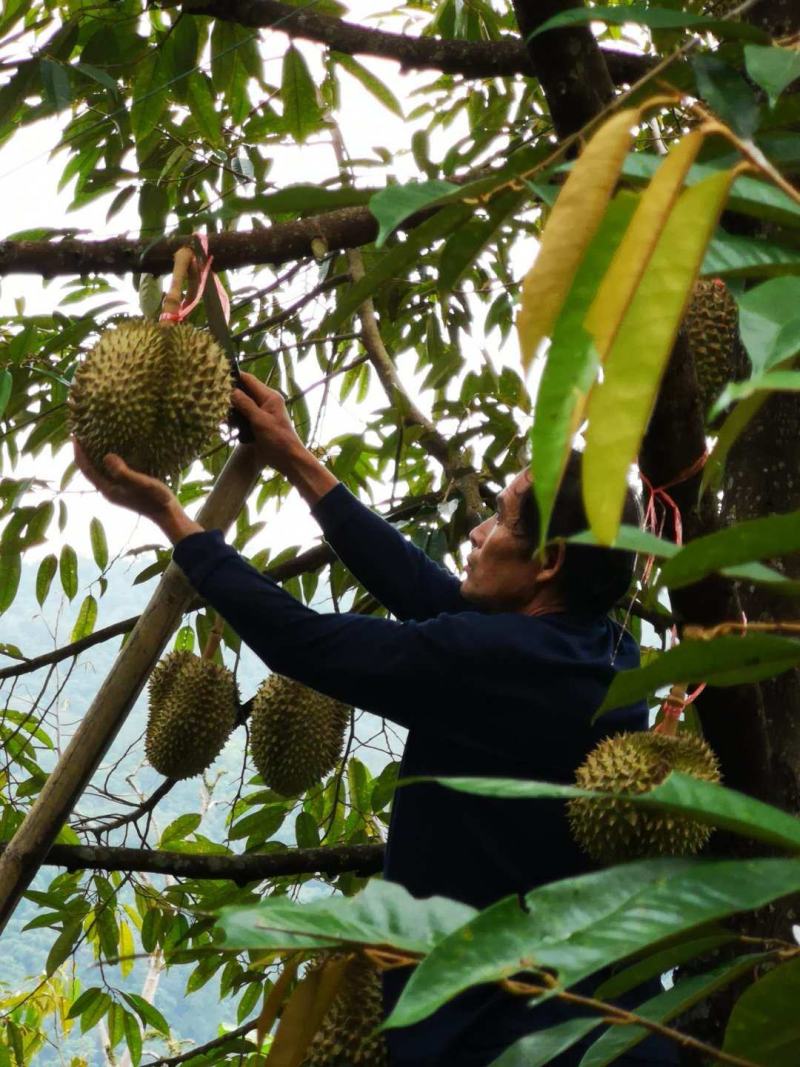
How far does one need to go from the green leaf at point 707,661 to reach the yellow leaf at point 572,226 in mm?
160

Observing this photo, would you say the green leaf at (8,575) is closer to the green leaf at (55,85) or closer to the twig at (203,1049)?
the twig at (203,1049)

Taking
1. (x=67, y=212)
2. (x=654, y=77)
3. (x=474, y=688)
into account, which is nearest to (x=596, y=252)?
(x=654, y=77)

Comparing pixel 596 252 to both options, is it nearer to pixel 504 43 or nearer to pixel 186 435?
pixel 186 435

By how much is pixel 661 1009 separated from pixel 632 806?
21.2 inches

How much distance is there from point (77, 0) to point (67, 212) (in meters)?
0.39

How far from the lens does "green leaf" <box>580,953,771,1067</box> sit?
24.1 inches

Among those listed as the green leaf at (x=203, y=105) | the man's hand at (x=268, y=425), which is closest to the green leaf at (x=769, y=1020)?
the man's hand at (x=268, y=425)

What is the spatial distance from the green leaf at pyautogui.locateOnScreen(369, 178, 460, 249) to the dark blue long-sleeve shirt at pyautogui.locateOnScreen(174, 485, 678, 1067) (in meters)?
0.80

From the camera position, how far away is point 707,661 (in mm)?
574

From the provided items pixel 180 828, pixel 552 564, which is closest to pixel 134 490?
pixel 552 564

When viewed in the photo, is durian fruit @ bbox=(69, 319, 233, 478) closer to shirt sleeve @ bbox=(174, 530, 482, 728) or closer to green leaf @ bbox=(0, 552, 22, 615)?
shirt sleeve @ bbox=(174, 530, 482, 728)

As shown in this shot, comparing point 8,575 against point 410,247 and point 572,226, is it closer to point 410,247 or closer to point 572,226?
point 410,247

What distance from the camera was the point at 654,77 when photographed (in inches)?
26.5

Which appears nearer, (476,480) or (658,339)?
(658,339)
